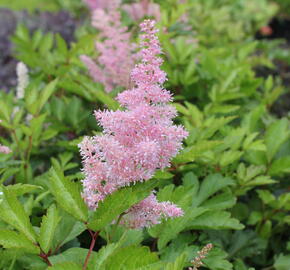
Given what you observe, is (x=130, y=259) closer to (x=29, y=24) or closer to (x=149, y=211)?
(x=149, y=211)

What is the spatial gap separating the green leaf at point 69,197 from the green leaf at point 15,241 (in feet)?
0.44

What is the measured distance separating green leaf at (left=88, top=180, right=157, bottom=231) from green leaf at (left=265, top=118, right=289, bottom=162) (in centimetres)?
Answer: 106

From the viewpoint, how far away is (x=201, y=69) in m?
2.81

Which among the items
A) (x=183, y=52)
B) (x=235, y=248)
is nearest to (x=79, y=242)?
(x=235, y=248)

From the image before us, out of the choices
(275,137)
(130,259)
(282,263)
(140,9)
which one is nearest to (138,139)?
(130,259)

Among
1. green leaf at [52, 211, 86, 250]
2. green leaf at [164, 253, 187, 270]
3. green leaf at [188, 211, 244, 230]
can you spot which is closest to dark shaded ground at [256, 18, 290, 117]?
green leaf at [188, 211, 244, 230]

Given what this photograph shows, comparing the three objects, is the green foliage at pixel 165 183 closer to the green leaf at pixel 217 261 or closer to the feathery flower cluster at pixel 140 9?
the green leaf at pixel 217 261

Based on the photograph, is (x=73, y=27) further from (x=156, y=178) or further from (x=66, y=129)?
(x=156, y=178)

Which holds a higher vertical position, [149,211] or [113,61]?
[113,61]

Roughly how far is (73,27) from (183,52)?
296 centimetres

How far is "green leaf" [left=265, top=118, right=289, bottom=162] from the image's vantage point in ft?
7.02

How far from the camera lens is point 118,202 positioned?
121 centimetres

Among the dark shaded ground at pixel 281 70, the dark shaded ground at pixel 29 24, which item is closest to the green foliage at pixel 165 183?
the dark shaded ground at pixel 281 70

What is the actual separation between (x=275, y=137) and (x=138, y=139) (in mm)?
1154
